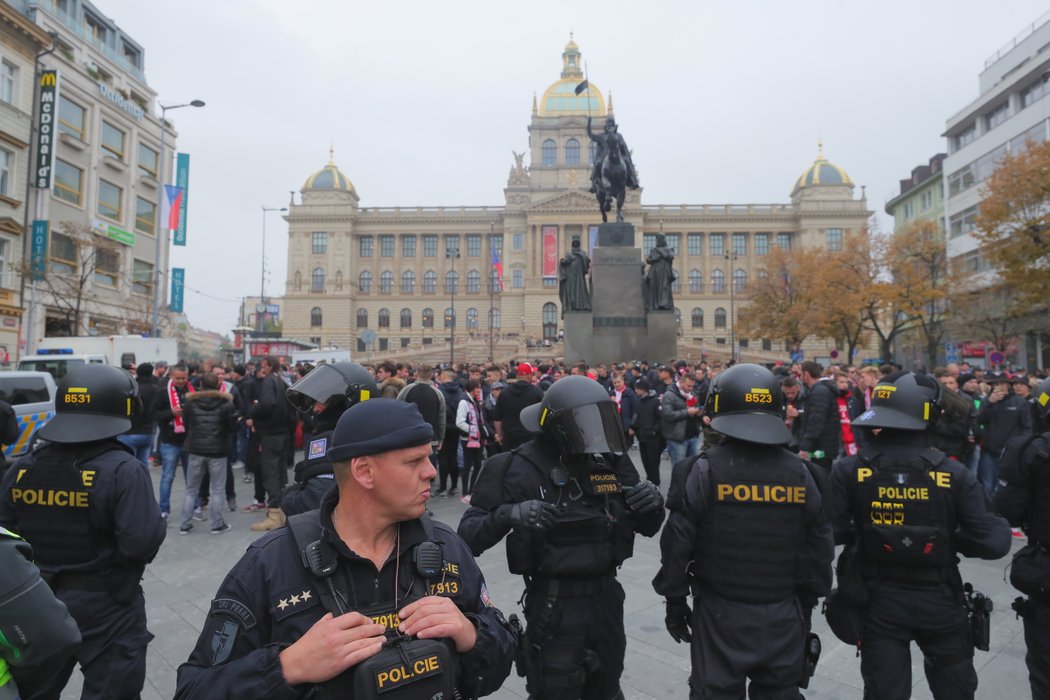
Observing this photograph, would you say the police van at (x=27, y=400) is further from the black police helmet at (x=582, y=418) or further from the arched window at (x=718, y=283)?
the arched window at (x=718, y=283)

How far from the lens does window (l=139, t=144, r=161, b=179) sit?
3491cm

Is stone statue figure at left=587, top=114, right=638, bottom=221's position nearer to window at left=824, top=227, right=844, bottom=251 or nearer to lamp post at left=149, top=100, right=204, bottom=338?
lamp post at left=149, top=100, right=204, bottom=338

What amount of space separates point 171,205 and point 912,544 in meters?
30.6

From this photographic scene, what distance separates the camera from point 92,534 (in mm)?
2969

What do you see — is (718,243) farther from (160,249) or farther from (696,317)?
(160,249)

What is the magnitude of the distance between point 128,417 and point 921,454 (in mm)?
4107

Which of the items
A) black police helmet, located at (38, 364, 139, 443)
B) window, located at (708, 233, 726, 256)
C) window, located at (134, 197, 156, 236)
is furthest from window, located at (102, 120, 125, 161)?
window, located at (708, 233, 726, 256)

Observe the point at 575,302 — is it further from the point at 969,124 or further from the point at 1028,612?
the point at 969,124

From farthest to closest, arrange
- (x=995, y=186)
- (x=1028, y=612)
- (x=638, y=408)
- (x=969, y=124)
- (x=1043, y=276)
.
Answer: (x=969, y=124) → (x=995, y=186) → (x=1043, y=276) → (x=638, y=408) → (x=1028, y=612)

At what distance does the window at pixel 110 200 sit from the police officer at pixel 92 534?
35279 mm

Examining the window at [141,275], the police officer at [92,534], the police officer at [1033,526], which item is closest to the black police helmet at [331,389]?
the police officer at [92,534]

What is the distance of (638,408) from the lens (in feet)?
33.2

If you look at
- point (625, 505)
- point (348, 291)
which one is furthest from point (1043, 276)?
point (348, 291)

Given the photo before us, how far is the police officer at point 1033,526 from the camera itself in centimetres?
311
